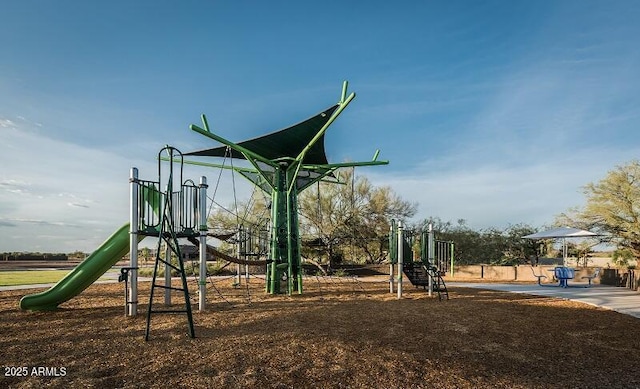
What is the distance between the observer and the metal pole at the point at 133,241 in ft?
29.4

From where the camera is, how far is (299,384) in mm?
4707

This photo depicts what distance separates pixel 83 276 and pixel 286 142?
6.42m

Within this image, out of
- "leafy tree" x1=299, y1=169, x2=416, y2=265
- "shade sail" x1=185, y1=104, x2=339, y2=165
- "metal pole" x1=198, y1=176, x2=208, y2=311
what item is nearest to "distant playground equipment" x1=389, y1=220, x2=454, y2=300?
"shade sail" x1=185, y1=104, x2=339, y2=165

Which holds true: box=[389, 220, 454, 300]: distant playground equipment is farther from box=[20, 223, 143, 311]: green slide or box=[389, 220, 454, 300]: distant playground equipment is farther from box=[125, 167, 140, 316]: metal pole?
box=[20, 223, 143, 311]: green slide

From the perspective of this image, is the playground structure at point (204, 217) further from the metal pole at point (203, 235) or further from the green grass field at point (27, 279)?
the green grass field at point (27, 279)

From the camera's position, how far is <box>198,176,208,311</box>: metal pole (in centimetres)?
951

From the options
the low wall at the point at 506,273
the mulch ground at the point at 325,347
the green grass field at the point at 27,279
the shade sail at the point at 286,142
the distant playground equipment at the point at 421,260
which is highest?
the shade sail at the point at 286,142

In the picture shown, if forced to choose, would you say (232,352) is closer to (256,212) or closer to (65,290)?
(65,290)

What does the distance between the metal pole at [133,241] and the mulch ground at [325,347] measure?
32 cm

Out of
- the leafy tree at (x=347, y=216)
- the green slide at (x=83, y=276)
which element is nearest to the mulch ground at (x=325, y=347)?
the green slide at (x=83, y=276)

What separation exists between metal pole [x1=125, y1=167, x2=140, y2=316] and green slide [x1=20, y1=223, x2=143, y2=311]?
684 mm

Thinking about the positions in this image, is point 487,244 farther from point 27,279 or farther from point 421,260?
point 27,279

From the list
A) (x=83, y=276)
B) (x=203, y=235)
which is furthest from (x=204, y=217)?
(x=83, y=276)

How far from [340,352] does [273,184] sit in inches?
319
